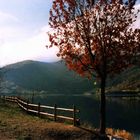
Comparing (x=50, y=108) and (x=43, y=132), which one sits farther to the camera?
(x=50, y=108)

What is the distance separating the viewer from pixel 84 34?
27.9 meters

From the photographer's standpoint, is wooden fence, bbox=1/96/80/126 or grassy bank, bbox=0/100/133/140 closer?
grassy bank, bbox=0/100/133/140

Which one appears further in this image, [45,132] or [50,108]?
[50,108]

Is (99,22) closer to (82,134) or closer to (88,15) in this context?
(88,15)

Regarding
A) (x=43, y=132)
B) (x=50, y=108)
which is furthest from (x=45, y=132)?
(x=50, y=108)

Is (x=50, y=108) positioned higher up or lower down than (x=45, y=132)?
higher up

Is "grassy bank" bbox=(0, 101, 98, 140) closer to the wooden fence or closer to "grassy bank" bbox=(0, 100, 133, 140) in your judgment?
"grassy bank" bbox=(0, 100, 133, 140)

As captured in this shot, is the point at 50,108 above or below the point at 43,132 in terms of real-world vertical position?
above

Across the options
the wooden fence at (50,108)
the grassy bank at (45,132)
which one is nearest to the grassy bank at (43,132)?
the grassy bank at (45,132)

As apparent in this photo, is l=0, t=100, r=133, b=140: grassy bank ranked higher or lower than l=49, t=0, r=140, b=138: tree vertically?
lower

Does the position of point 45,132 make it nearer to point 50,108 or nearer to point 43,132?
point 43,132

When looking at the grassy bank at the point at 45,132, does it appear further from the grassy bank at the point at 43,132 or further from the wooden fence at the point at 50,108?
the wooden fence at the point at 50,108

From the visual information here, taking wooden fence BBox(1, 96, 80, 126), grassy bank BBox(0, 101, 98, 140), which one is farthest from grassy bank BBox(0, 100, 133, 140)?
wooden fence BBox(1, 96, 80, 126)

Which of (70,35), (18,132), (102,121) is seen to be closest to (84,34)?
(70,35)
